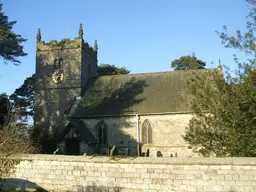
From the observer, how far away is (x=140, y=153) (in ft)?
74.7

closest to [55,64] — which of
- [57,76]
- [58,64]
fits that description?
[58,64]

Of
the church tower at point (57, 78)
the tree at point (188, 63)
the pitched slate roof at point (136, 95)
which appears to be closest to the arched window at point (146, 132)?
the pitched slate roof at point (136, 95)

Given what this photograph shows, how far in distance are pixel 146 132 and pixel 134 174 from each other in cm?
1366

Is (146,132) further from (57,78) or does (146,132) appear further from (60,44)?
(60,44)

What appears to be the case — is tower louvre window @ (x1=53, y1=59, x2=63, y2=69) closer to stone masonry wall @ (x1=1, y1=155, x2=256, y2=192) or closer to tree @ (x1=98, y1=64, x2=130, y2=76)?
tree @ (x1=98, y1=64, x2=130, y2=76)

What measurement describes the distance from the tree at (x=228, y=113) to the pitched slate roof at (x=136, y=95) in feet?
34.6

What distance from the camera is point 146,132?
23219 millimetres

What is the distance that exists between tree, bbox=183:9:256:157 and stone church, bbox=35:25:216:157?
746 cm

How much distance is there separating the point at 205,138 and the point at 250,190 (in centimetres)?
313

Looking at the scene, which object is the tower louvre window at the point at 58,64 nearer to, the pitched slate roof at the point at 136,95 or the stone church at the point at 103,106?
the stone church at the point at 103,106

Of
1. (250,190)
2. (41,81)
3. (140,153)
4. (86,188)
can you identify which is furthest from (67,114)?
(250,190)

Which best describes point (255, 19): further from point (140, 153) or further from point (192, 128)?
point (140, 153)

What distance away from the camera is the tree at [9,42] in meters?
22.2

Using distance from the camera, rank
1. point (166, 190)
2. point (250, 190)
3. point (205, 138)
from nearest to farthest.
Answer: point (250, 190) → point (166, 190) → point (205, 138)
